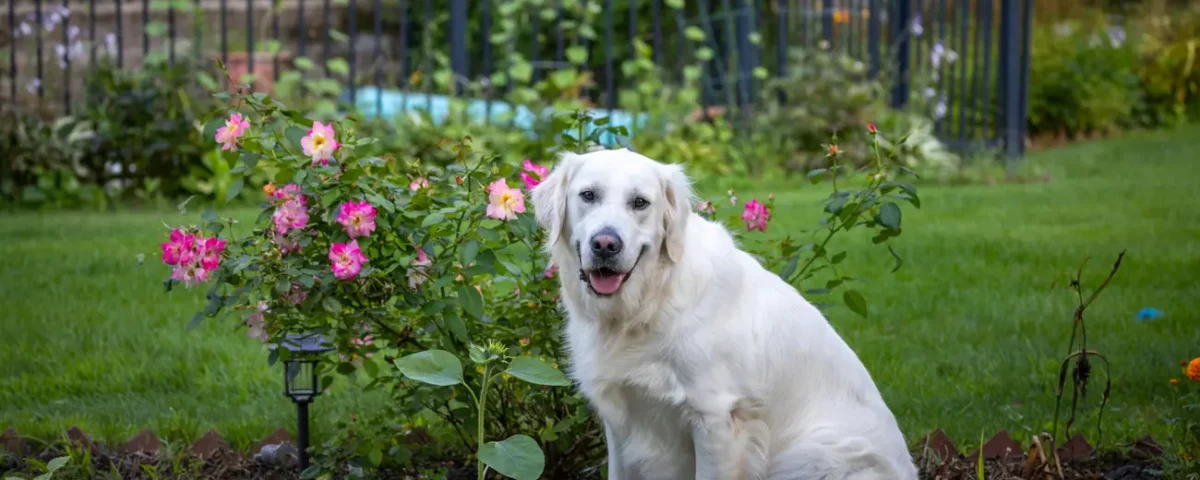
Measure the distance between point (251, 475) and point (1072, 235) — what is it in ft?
17.0

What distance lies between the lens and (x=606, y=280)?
270 centimetres

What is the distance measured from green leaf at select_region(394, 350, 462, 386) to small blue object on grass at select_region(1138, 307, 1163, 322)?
3560mm

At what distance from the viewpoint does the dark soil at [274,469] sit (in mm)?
3383

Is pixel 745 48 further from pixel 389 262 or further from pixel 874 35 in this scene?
pixel 389 262

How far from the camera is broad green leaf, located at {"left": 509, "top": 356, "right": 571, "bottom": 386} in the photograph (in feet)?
8.45

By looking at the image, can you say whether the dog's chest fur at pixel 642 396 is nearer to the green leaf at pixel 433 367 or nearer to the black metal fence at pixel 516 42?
the green leaf at pixel 433 367

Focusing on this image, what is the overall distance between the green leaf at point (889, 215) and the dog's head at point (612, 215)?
1.92ft

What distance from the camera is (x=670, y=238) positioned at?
281cm

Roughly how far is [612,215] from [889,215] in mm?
838

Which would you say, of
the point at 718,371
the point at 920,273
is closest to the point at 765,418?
the point at 718,371

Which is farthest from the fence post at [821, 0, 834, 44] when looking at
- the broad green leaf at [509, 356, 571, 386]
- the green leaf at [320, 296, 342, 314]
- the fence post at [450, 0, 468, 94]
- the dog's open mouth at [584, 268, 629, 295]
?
the broad green leaf at [509, 356, 571, 386]

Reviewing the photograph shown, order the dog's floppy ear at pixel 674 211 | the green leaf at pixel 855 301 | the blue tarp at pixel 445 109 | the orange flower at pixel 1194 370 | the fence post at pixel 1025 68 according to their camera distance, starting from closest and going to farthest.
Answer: the dog's floppy ear at pixel 674 211 < the orange flower at pixel 1194 370 < the green leaf at pixel 855 301 < the blue tarp at pixel 445 109 < the fence post at pixel 1025 68

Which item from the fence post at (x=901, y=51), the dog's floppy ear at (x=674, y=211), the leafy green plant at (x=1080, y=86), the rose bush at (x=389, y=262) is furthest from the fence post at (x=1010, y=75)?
the dog's floppy ear at (x=674, y=211)

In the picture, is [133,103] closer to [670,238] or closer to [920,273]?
[920,273]
